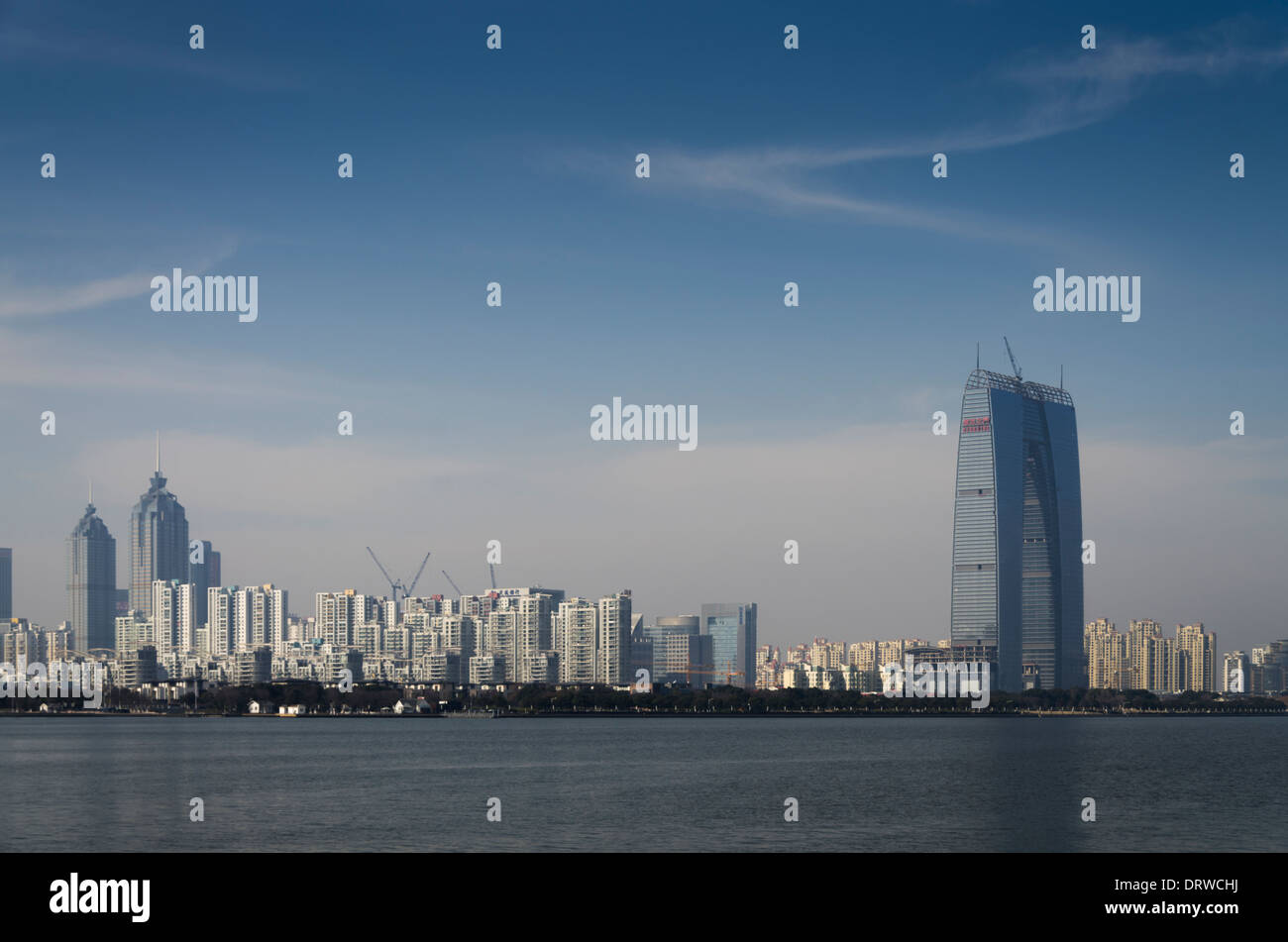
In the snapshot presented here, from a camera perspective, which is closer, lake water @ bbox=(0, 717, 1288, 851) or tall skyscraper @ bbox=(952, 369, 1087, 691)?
lake water @ bbox=(0, 717, 1288, 851)

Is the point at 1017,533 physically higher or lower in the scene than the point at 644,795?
higher

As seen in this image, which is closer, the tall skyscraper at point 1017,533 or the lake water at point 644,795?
the lake water at point 644,795

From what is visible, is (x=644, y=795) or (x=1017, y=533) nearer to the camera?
(x=644, y=795)

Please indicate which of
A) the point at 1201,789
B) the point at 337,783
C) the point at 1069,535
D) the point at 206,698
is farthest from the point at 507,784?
the point at 1069,535
